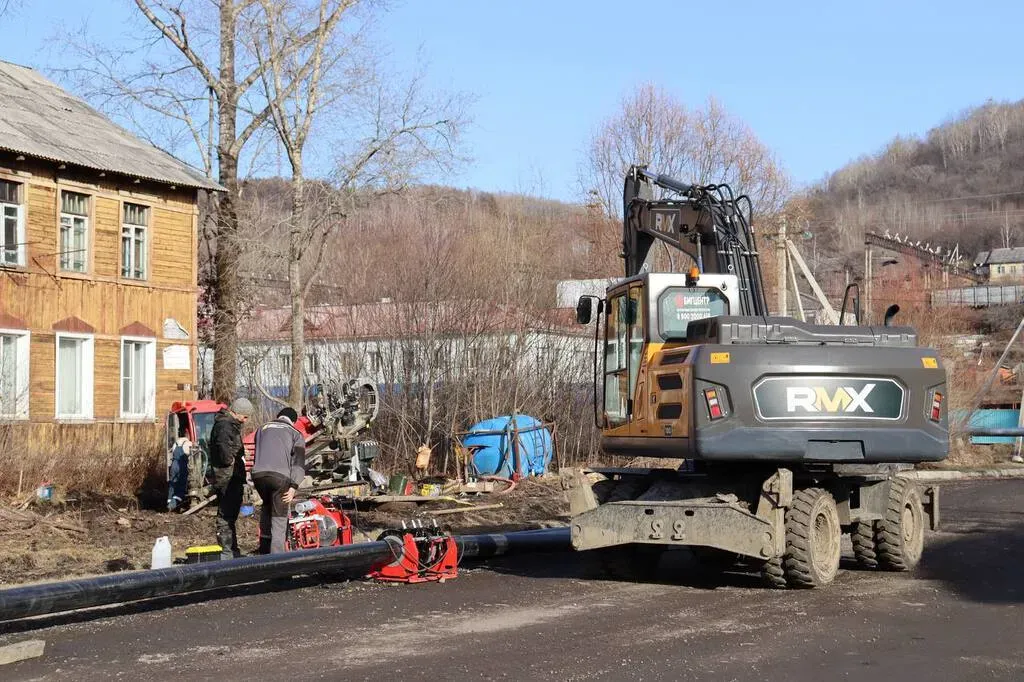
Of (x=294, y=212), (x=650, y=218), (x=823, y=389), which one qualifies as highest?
(x=294, y=212)

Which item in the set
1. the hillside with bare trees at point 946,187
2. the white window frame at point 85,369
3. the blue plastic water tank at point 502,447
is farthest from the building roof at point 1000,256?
the white window frame at point 85,369

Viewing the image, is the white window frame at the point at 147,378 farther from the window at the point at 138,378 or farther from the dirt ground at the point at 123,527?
the dirt ground at the point at 123,527

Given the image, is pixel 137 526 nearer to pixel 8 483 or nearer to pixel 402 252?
pixel 8 483

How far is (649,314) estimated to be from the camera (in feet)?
43.4

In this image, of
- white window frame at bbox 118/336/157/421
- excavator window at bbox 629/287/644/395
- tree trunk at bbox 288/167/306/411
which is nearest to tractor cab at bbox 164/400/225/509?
white window frame at bbox 118/336/157/421

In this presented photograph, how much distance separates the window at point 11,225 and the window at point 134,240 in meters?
2.72

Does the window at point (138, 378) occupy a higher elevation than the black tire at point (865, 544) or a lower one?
higher

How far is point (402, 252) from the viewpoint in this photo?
35.2 metres

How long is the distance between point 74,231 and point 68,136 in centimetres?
239

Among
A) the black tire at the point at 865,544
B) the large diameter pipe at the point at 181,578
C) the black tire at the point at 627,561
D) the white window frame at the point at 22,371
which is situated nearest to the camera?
the large diameter pipe at the point at 181,578

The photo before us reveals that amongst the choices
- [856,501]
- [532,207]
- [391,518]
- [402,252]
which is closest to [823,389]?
[856,501]

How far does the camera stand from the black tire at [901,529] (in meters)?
13.9

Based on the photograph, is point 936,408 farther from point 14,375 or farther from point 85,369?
point 85,369

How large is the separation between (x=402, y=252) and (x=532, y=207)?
469 inches
